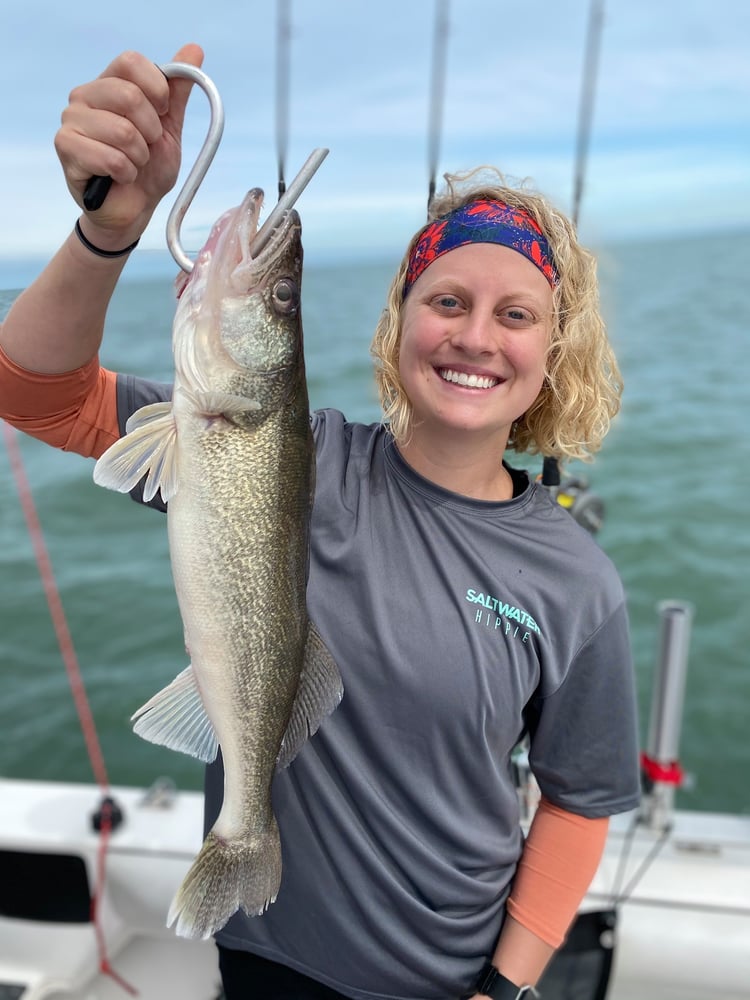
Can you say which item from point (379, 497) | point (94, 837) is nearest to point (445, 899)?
point (379, 497)

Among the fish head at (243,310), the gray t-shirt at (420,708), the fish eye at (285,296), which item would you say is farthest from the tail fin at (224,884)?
the fish eye at (285,296)

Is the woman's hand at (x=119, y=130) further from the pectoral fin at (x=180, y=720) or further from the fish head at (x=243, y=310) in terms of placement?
the pectoral fin at (x=180, y=720)

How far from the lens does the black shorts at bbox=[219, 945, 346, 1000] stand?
169 centimetres

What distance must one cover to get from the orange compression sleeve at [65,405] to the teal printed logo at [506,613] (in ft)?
2.60

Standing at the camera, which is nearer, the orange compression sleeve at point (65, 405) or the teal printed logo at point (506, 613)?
the orange compression sleeve at point (65, 405)

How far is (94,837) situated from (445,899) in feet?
5.61

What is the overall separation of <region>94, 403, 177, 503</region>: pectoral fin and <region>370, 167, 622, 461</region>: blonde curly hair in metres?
0.53

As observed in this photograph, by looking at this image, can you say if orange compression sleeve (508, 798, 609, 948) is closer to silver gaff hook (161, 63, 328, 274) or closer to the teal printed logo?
the teal printed logo

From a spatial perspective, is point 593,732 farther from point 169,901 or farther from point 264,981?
point 169,901

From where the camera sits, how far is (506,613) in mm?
1667

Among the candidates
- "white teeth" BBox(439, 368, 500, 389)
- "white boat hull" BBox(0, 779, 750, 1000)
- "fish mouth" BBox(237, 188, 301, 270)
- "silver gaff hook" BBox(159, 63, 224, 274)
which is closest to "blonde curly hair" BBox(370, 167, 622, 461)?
"white teeth" BBox(439, 368, 500, 389)

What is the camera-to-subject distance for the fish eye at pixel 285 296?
1.37 m

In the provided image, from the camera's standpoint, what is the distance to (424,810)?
1653 mm

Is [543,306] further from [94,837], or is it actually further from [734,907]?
[94,837]
